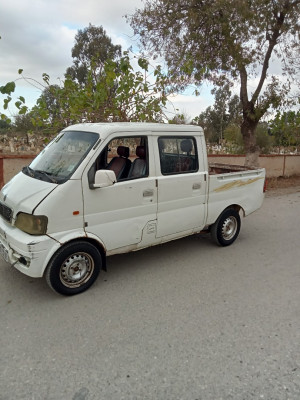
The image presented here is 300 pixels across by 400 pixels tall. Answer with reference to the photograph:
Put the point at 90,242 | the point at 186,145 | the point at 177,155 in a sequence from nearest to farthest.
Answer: the point at 90,242 < the point at 177,155 < the point at 186,145

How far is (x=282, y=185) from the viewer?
11.8 m

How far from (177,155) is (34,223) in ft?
7.11

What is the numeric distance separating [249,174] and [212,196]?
1.07 metres

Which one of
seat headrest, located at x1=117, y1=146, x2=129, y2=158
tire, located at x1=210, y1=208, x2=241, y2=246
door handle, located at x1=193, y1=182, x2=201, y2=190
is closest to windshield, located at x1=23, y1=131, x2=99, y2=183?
seat headrest, located at x1=117, y1=146, x2=129, y2=158

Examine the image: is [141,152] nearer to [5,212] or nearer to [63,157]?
[63,157]

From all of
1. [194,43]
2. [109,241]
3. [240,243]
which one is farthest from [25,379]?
[194,43]

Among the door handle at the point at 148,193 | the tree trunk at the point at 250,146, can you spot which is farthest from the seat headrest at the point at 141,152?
the tree trunk at the point at 250,146

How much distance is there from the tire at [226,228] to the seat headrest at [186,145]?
51.3 inches

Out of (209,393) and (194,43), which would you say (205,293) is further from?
(194,43)

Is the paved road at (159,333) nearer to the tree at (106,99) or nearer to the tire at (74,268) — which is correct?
the tire at (74,268)

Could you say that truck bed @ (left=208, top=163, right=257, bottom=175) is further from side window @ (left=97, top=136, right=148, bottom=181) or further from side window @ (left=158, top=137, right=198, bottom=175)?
side window @ (left=97, top=136, right=148, bottom=181)

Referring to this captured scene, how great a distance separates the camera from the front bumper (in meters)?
3.08

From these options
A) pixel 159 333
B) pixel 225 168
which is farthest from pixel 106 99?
pixel 159 333

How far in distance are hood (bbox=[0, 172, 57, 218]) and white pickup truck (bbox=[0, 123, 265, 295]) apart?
13mm
